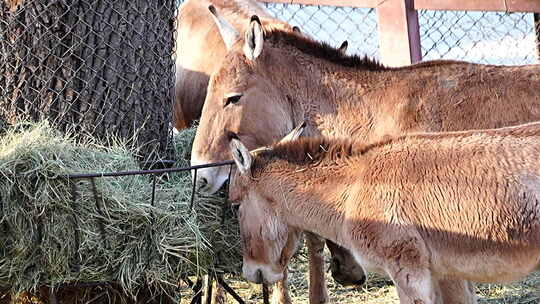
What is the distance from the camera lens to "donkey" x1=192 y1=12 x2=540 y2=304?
536 centimetres

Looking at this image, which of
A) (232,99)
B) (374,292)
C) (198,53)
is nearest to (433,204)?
(232,99)

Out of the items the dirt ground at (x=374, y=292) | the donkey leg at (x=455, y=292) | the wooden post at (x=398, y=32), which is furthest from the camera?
the wooden post at (x=398, y=32)

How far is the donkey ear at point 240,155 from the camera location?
4.93m

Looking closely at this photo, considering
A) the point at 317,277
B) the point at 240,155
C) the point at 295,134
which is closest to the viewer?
→ the point at 240,155

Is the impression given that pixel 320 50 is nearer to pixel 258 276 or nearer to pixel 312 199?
pixel 312 199

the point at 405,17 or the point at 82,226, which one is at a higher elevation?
the point at 405,17

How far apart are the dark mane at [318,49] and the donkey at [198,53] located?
0.88 meters

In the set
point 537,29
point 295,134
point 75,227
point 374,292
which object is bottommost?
point 374,292

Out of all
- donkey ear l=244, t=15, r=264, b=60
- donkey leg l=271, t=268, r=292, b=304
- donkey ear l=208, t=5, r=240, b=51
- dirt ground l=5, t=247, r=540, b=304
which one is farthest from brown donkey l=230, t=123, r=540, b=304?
dirt ground l=5, t=247, r=540, b=304

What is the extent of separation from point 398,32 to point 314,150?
9.34ft

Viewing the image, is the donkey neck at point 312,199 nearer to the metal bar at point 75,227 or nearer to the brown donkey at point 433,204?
Result: the brown donkey at point 433,204

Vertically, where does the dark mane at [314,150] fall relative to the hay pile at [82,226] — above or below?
above

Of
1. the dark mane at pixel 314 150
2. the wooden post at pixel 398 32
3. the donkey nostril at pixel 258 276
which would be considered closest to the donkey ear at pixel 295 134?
the dark mane at pixel 314 150

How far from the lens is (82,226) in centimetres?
472
